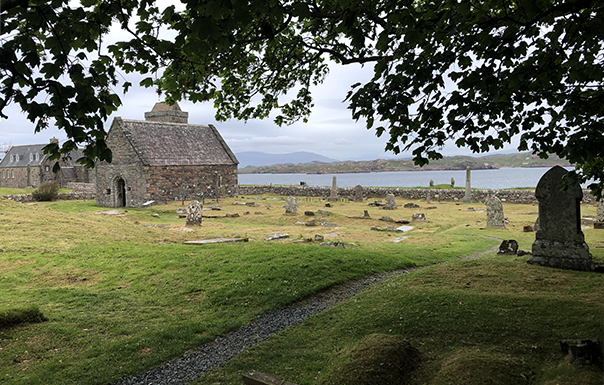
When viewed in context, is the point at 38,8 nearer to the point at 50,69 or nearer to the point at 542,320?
the point at 50,69

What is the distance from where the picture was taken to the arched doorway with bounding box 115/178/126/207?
111 feet

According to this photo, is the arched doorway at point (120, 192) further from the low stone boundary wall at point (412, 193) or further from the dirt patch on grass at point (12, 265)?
the dirt patch on grass at point (12, 265)

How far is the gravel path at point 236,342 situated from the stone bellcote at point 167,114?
155ft

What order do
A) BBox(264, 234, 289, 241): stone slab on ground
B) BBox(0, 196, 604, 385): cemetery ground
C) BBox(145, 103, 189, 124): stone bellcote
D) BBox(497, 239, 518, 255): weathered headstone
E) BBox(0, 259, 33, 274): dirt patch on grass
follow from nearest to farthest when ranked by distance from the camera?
BBox(0, 196, 604, 385): cemetery ground
BBox(0, 259, 33, 274): dirt patch on grass
BBox(497, 239, 518, 255): weathered headstone
BBox(264, 234, 289, 241): stone slab on ground
BBox(145, 103, 189, 124): stone bellcote

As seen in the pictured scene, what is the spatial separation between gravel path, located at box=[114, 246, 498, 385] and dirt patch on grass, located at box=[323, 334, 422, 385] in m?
2.25

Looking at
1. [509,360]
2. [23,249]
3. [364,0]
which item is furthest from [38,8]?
[23,249]

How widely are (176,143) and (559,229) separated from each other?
34.3 metres

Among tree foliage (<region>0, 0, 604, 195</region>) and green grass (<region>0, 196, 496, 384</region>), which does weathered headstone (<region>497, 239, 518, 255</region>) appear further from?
tree foliage (<region>0, 0, 604, 195</region>)

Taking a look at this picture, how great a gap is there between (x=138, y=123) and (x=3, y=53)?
3528 centimetres

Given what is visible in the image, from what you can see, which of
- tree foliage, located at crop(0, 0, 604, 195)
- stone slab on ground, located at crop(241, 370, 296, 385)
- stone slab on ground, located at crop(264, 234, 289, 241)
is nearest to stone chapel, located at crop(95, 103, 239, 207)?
stone slab on ground, located at crop(264, 234, 289, 241)

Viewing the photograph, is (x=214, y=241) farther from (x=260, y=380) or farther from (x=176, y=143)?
(x=176, y=143)

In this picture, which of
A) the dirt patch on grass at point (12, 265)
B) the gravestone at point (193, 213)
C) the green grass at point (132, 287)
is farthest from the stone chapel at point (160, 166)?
the dirt patch on grass at point (12, 265)

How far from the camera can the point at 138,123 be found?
119 feet

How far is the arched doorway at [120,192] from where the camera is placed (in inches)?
1334
